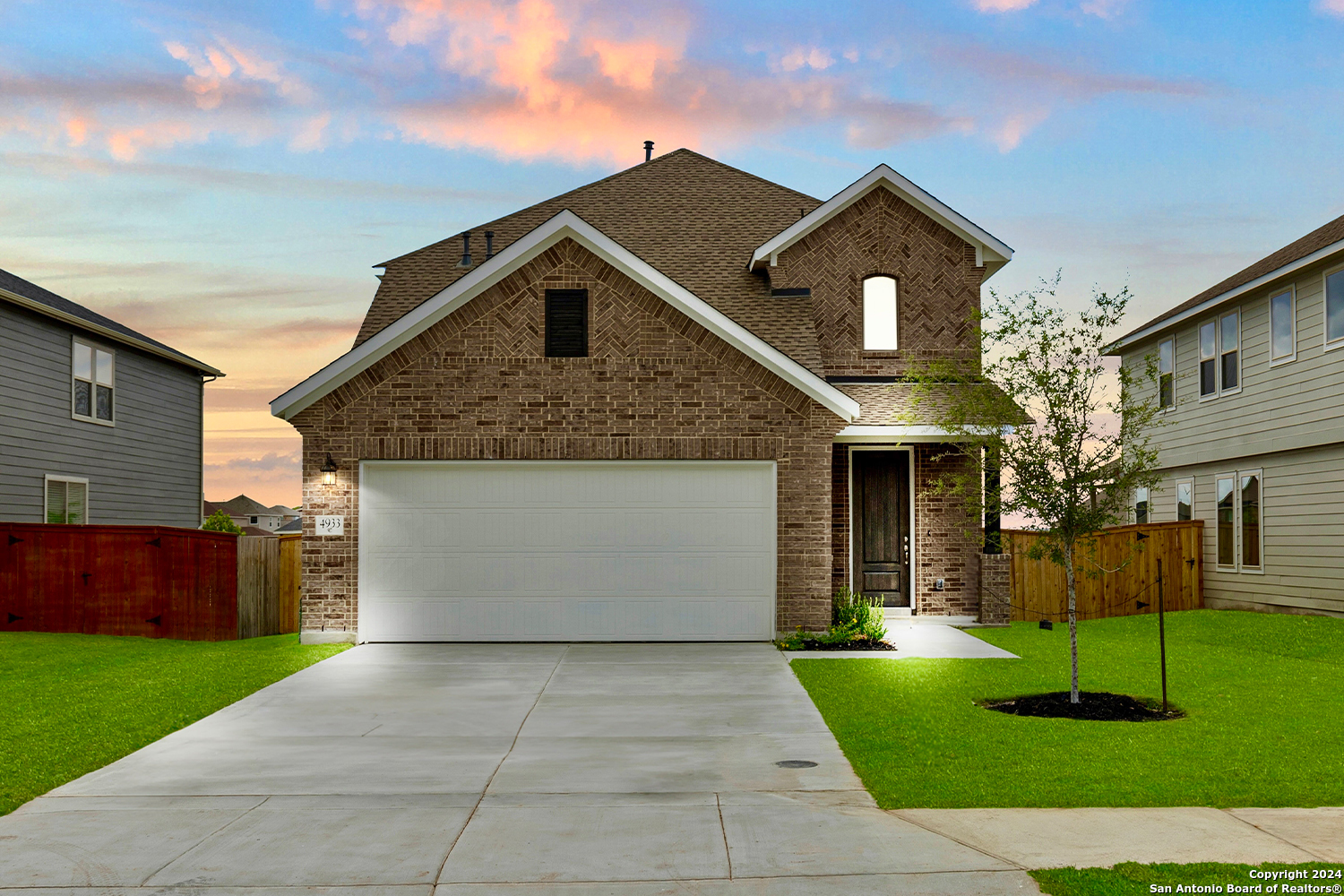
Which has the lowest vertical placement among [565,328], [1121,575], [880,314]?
[1121,575]

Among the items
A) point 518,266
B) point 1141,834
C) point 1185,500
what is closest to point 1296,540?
point 1185,500

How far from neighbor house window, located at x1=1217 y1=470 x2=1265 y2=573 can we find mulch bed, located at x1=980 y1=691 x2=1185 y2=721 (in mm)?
11609

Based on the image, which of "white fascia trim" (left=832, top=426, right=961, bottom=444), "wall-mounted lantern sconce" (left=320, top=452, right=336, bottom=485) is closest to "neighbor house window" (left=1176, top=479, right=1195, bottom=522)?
"white fascia trim" (left=832, top=426, right=961, bottom=444)

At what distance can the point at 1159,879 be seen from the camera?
17.8 feet

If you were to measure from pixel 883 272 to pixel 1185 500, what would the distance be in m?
10.0

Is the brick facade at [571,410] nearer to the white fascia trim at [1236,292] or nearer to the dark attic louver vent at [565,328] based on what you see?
the dark attic louver vent at [565,328]

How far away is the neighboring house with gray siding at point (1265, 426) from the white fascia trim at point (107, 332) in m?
20.1

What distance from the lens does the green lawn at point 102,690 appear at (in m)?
8.39

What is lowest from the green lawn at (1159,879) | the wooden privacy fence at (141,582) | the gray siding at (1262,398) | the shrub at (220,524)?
the green lawn at (1159,879)

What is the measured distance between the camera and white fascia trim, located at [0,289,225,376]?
2010 cm

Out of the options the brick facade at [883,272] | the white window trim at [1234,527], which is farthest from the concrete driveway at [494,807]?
the white window trim at [1234,527]

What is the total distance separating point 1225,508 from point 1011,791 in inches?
682

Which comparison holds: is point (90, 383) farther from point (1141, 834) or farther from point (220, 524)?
point (1141, 834)

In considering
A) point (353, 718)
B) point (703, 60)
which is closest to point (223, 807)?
point (353, 718)
